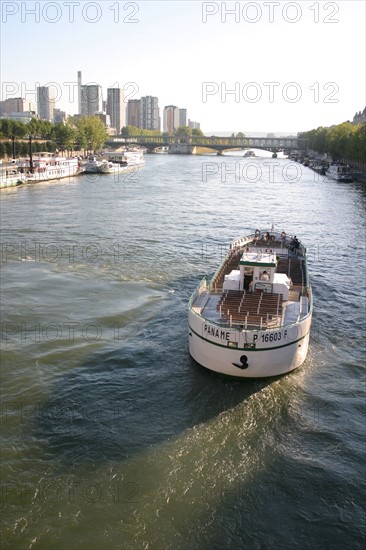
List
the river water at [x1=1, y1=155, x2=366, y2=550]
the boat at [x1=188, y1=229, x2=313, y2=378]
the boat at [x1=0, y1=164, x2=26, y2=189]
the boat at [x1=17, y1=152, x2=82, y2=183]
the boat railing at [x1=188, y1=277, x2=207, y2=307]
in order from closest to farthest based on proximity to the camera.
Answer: the river water at [x1=1, y1=155, x2=366, y2=550] < the boat at [x1=188, y1=229, x2=313, y2=378] < the boat railing at [x1=188, y1=277, x2=207, y2=307] < the boat at [x1=0, y1=164, x2=26, y2=189] < the boat at [x1=17, y1=152, x2=82, y2=183]

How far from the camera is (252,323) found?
18.0 meters

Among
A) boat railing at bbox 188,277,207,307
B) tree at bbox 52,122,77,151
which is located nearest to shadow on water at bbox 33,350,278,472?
boat railing at bbox 188,277,207,307

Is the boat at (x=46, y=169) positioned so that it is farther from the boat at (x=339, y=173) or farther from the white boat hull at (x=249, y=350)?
the white boat hull at (x=249, y=350)

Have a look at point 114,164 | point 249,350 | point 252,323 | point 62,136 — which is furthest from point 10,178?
point 249,350

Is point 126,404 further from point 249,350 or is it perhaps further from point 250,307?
point 250,307

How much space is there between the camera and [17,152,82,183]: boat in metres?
81.8

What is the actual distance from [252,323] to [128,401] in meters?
4.66

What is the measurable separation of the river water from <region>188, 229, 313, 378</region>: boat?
0.74 metres

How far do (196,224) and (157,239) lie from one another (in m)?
9.01

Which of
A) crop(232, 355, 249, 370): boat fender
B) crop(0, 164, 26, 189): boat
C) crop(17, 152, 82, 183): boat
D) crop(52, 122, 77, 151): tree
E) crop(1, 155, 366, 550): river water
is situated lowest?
crop(1, 155, 366, 550): river water

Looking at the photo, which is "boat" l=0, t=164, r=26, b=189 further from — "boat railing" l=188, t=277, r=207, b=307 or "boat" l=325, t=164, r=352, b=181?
"boat railing" l=188, t=277, r=207, b=307

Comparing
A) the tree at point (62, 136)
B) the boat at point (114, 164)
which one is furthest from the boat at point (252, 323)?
the tree at point (62, 136)

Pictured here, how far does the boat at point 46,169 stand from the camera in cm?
8175

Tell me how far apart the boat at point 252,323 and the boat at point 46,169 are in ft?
211
